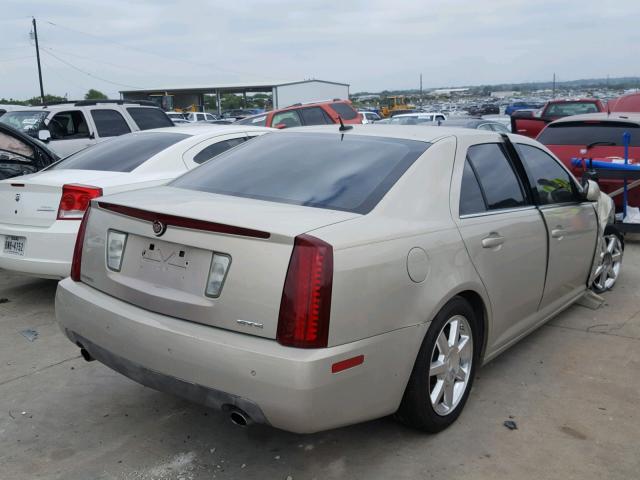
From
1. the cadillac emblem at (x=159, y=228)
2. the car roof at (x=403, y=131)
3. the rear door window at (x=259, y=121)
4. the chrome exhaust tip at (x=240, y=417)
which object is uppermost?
the car roof at (x=403, y=131)

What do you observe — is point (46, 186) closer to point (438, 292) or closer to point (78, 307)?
point (78, 307)

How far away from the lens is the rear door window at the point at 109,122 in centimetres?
1071

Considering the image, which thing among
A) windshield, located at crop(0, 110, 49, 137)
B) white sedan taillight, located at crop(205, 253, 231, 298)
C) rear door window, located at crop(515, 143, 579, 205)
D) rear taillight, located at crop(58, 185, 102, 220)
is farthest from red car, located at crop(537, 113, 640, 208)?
windshield, located at crop(0, 110, 49, 137)

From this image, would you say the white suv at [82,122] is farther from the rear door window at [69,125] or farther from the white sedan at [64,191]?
the white sedan at [64,191]

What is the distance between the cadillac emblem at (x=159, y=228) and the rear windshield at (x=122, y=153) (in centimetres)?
297

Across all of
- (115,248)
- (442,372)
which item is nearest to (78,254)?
(115,248)

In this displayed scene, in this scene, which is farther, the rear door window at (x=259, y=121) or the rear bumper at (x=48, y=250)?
the rear door window at (x=259, y=121)

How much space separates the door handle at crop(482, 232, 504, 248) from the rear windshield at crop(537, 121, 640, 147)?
5.23 m

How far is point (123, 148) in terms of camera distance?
6164 mm

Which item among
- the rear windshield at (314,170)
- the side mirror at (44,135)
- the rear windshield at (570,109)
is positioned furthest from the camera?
the rear windshield at (570,109)

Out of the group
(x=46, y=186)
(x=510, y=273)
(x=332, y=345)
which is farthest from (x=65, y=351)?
(x=510, y=273)

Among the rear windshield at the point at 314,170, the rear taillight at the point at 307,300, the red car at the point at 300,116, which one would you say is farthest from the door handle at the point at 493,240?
the red car at the point at 300,116

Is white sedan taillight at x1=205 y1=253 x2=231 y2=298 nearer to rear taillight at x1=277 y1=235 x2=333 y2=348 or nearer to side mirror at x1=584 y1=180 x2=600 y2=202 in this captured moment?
rear taillight at x1=277 y1=235 x2=333 y2=348

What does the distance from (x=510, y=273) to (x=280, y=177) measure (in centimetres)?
147
